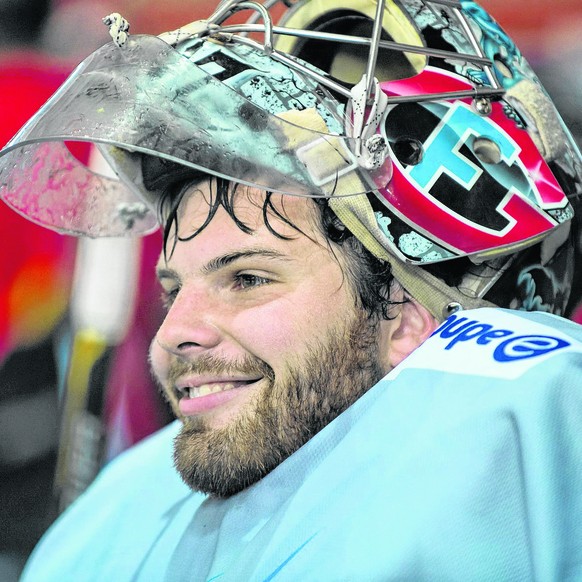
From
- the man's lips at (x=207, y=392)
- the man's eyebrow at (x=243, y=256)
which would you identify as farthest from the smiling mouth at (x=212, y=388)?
the man's eyebrow at (x=243, y=256)

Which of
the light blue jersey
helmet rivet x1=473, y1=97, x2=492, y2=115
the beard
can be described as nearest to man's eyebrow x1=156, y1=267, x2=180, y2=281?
the beard

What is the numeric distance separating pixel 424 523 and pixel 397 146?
0.40 meters

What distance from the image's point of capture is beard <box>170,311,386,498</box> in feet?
2.99

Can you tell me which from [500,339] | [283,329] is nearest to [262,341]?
[283,329]

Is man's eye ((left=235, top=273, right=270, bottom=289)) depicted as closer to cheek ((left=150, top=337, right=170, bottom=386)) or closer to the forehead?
the forehead

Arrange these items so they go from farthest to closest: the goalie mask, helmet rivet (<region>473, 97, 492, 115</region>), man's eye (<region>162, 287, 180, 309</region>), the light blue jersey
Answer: man's eye (<region>162, 287, 180, 309</region>) < helmet rivet (<region>473, 97, 492, 115</region>) < the goalie mask < the light blue jersey

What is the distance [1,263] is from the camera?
1539 millimetres

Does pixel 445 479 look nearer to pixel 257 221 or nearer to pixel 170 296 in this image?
pixel 257 221

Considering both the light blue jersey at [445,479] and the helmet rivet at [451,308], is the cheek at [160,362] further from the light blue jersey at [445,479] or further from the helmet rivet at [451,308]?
the helmet rivet at [451,308]

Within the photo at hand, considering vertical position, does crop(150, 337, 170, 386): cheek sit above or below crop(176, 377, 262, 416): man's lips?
below

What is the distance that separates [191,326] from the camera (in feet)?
3.05

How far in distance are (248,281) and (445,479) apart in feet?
1.08

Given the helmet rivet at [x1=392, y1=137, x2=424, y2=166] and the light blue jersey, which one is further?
the helmet rivet at [x1=392, y1=137, x2=424, y2=166]

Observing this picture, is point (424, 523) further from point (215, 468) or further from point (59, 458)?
point (59, 458)
